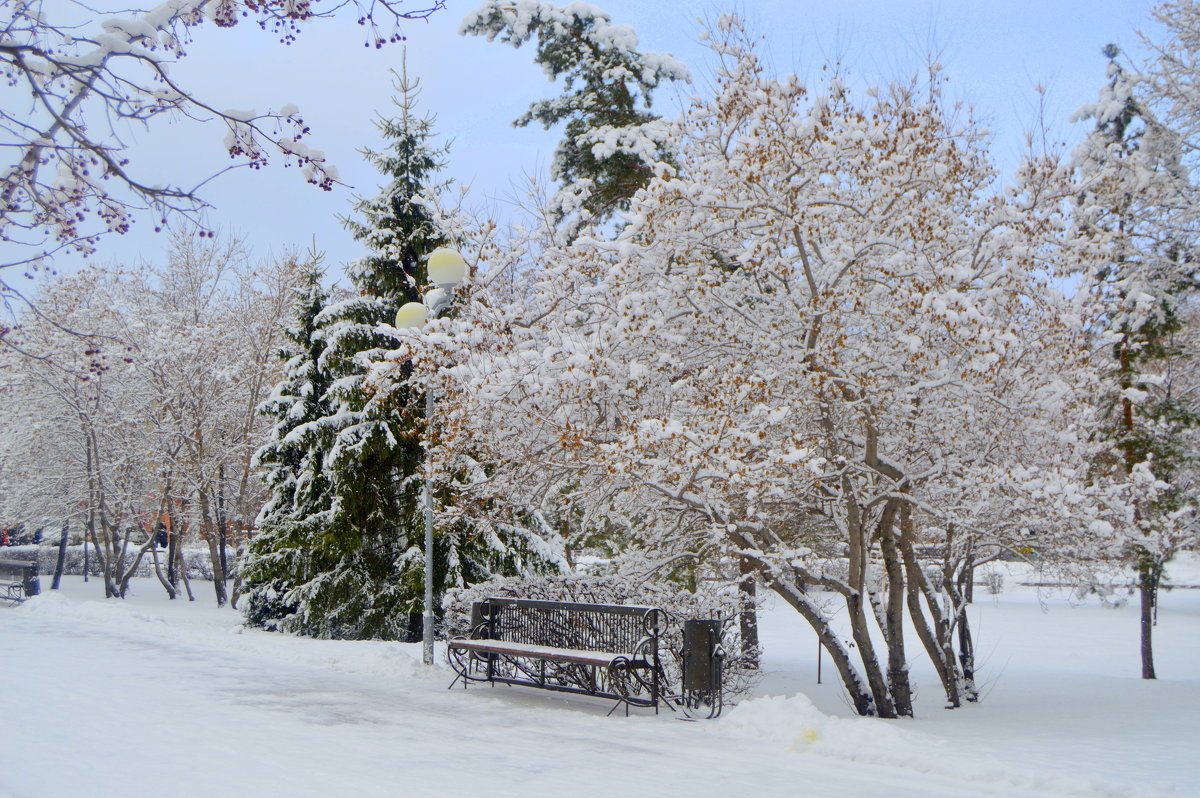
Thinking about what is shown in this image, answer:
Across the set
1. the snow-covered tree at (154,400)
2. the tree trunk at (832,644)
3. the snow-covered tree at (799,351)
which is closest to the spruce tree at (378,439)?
the snow-covered tree at (799,351)

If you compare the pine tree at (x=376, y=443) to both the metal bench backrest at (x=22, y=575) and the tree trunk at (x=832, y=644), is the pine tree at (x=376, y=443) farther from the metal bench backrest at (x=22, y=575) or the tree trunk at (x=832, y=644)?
the metal bench backrest at (x=22, y=575)

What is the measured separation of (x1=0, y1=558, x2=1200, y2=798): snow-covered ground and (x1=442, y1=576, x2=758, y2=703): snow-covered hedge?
0.91 meters

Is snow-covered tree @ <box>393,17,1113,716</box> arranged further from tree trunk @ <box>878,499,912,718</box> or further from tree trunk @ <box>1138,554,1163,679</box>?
tree trunk @ <box>1138,554,1163,679</box>

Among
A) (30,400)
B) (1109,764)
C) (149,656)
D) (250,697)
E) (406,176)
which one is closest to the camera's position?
(1109,764)

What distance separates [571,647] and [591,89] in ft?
44.0

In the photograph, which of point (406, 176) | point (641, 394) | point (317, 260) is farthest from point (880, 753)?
point (317, 260)

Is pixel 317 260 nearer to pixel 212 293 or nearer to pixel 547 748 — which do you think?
pixel 212 293

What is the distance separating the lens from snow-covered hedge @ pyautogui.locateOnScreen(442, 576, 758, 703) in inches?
398

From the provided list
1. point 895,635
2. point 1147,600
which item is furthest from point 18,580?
point 1147,600

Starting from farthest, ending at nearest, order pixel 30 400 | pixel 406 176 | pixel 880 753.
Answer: pixel 30 400 → pixel 406 176 → pixel 880 753

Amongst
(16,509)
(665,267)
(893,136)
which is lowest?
(16,509)

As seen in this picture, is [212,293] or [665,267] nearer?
[665,267]

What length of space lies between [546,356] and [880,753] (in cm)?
545

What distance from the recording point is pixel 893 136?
10.2 meters
